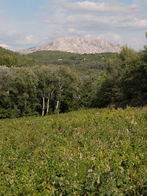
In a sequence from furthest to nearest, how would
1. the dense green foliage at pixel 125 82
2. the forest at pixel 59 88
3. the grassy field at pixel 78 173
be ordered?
1. the forest at pixel 59 88
2. the dense green foliage at pixel 125 82
3. the grassy field at pixel 78 173

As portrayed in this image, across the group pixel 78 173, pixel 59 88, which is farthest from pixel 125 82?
pixel 78 173

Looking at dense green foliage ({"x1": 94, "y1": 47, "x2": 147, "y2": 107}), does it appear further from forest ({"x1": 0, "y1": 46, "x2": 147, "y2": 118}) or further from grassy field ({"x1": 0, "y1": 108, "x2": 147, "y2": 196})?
grassy field ({"x1": 0, "y1": 108, "x2": 147, "y2": 196})

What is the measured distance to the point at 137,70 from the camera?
48.3 metres

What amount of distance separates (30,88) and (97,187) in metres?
59.5

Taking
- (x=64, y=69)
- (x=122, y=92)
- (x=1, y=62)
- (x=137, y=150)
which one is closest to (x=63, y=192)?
(x=137, y=150)

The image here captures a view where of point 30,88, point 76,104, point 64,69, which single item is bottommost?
point 76,104

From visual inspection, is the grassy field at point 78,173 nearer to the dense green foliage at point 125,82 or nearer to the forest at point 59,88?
the dense green foliage at point 125,82

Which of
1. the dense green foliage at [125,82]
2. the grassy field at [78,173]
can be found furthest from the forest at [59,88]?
the grassy field at [78,173]

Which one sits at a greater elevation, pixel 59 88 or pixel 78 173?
pixel 59 88

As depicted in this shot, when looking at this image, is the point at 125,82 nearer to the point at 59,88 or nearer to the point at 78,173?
the point at 59,88

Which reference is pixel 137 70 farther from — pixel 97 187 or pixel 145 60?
pixel 97 187

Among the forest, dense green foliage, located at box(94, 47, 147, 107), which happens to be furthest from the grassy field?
the forest

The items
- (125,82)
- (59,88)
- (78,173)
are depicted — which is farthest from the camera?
(59,88)

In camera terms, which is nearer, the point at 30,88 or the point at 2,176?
the point at 2,176
